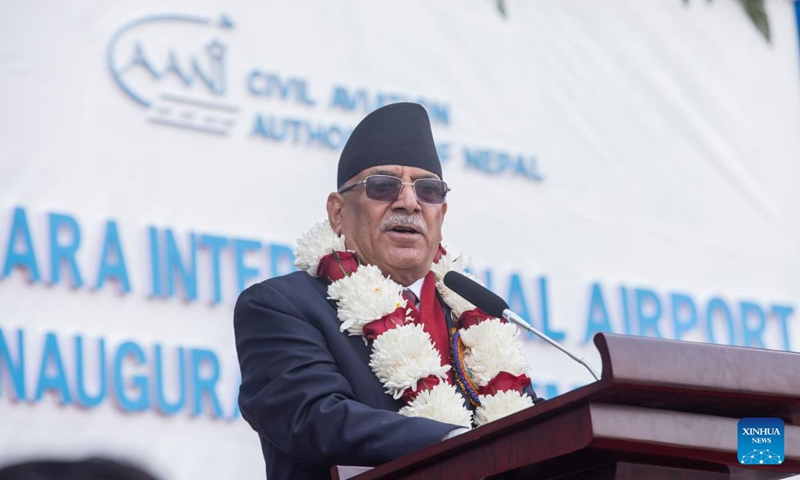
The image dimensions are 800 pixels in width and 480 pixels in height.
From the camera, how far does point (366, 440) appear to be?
228cm

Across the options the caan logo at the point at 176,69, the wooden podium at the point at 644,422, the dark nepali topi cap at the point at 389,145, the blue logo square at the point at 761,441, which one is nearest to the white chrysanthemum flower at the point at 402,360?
the dark nepali topi cap at the point at 389,145

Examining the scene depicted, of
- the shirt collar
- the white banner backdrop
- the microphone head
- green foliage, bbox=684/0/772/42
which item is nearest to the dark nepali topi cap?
the shirt collar

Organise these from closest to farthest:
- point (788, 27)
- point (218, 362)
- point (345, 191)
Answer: point (345, 191)
point (218, 362)
point (788, 27)

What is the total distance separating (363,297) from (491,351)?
34 centimetres

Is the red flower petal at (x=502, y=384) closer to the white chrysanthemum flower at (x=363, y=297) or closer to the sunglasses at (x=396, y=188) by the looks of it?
the white chrysanthemum flower at (x=363, y=297)

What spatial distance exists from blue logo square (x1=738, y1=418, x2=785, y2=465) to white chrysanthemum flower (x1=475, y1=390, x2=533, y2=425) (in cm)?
92

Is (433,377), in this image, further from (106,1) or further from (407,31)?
(407,31)

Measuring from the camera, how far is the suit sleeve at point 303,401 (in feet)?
7.45

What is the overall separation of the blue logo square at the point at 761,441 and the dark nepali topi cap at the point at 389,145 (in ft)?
4.42

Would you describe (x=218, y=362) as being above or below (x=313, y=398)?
above

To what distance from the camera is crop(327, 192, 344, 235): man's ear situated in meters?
3.11

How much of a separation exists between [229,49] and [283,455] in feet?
8.71

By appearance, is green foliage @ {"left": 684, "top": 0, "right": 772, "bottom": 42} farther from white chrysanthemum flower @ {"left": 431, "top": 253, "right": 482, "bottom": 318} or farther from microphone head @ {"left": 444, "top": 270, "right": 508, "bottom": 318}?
microphone head @ {"left": 444, "top": 270, "right": 508, "bottom": 318}

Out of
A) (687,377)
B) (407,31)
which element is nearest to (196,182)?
(407,31)
